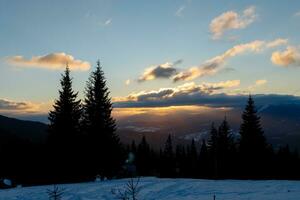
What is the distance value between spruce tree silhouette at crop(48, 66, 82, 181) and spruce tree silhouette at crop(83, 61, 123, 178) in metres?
1.22

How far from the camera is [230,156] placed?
58.8 m

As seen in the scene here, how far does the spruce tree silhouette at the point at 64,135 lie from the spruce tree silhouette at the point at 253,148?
2056 cm

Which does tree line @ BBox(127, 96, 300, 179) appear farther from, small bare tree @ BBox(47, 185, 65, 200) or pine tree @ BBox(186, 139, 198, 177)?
small bare tree @ BBox(47, 185, 65, 200)

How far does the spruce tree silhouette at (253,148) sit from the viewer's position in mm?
48531

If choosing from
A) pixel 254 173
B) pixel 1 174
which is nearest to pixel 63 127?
pixel 1 174

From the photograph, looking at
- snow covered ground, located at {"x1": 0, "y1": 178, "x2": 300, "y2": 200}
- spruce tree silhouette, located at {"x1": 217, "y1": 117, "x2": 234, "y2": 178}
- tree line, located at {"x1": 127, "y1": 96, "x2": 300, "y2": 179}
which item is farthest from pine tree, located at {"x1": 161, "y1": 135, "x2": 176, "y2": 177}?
snow covered ground, located at {"x1": 0, "y1": 178, "x2": 300, "y2": 200}

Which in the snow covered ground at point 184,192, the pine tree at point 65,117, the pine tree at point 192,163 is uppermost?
the pine tree at point 65,117

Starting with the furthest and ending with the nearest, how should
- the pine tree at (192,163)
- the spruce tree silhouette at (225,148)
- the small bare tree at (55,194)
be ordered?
the pine tree at (192,163) → the spruce tree silhouette at (225,148) → the small bare tree at (55,194)

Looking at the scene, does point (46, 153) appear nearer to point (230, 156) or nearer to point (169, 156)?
point (230, 156)

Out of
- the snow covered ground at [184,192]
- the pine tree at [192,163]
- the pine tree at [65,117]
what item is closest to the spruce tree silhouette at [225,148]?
the pine tree at [192,163]

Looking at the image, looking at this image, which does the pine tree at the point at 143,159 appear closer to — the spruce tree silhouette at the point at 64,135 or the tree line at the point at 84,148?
the tree line at the point at 84,148

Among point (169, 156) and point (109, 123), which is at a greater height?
point (109, 123)

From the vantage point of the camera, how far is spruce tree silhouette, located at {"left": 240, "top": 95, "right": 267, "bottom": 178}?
48531mm

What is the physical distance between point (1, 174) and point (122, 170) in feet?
66.5
